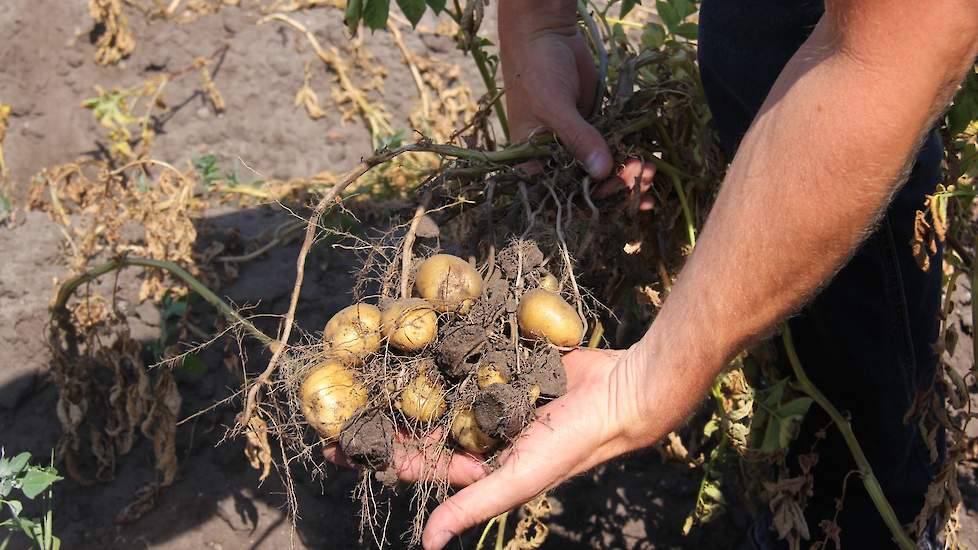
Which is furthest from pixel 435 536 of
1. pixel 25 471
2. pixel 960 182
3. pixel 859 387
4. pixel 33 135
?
pixel 33 135

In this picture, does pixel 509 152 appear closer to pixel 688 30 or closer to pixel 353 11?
pixel 353 11

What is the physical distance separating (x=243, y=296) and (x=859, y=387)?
72.0 inches

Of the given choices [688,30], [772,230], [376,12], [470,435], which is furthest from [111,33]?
[772,230]

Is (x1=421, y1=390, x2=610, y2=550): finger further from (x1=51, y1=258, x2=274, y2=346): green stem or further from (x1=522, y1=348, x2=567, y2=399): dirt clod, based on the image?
(x1=51, y1=258, x2=274, y2=346): green stem

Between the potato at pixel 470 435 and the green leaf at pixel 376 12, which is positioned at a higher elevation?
the green leaf at pixel 376 12

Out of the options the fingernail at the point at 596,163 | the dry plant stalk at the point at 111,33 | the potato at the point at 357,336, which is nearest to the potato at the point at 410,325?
the potato at the point at 357,336

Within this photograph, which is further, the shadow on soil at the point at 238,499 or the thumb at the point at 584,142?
the shadow on soil at the point at 238,499

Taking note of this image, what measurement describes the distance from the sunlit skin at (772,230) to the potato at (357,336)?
0.61ft

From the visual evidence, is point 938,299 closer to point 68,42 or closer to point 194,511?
point 194,511

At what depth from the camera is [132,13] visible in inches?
151

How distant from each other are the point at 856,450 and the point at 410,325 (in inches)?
38.7

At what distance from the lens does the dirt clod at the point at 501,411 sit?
144 cm

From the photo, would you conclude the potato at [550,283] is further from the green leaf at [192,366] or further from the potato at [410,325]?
the green leaf at [192,366]

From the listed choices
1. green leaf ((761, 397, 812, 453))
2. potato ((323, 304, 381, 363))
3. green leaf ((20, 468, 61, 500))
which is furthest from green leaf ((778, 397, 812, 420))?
green leaf ((20, 468, 61, 500))
